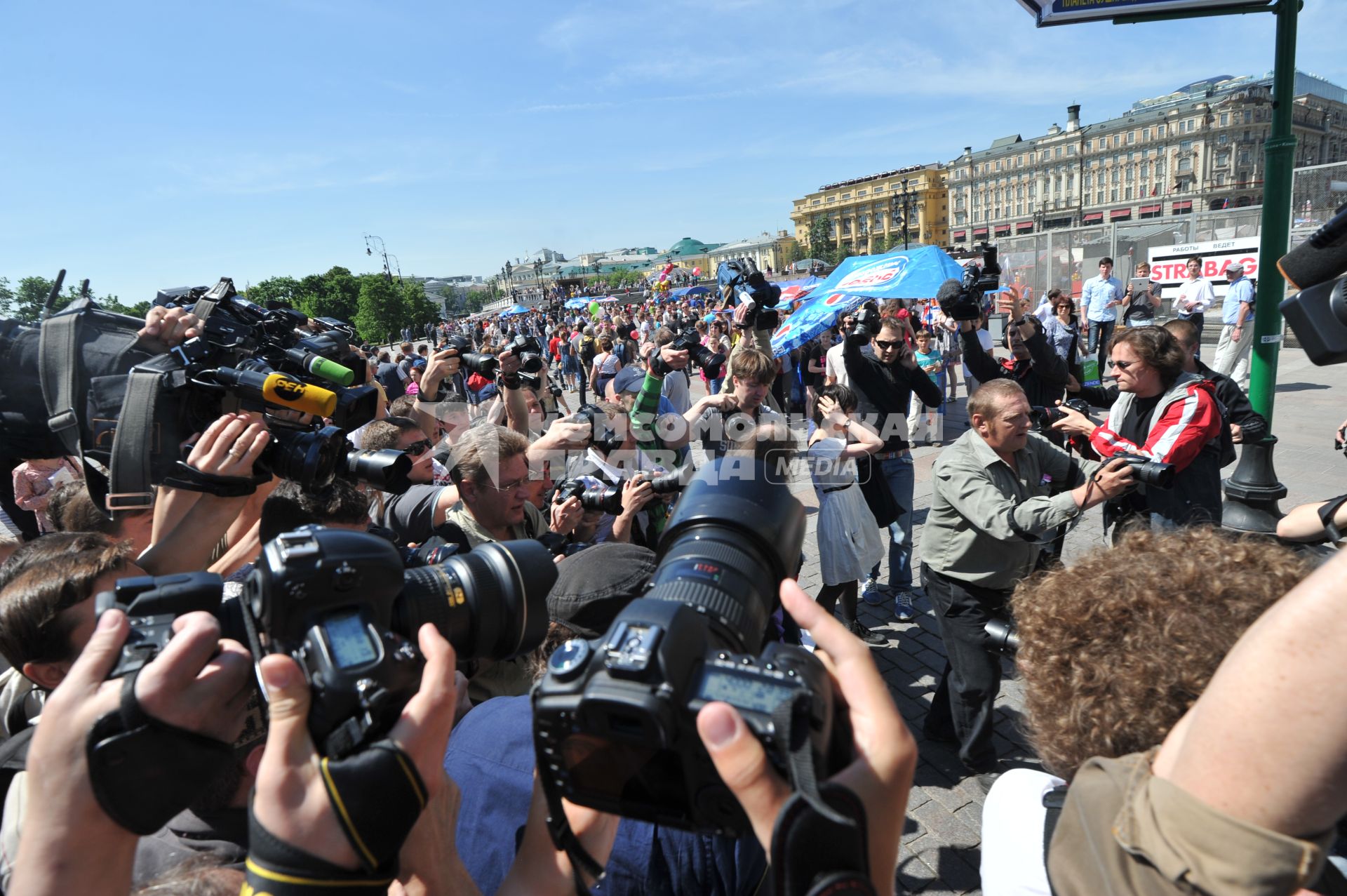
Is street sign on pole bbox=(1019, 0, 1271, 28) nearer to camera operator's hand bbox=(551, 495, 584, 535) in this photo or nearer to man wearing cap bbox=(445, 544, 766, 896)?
camera operator's hand bbox=(551, 495, 584, 535)

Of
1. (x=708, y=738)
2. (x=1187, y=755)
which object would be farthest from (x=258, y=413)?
(x=1187, y=755)

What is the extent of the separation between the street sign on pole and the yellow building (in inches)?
4204

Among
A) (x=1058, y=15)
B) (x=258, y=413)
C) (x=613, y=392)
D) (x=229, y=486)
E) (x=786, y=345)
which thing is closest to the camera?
(x=229, y=486)

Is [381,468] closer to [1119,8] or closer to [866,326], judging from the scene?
[866,326]

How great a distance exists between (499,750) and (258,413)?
5.58 feet

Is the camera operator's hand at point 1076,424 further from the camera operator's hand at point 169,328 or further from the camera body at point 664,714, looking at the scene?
the camera operator's hand at point 169,328

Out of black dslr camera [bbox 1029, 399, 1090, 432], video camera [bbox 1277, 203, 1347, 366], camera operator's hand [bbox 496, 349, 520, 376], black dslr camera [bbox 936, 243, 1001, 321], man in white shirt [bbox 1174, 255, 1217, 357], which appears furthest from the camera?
man in white shirt [bbox 1174, 255, 1217, 357]

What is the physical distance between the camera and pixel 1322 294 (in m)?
1.31

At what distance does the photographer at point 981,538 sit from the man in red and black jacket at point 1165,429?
21.3 inches

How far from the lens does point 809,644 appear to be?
3994 mm

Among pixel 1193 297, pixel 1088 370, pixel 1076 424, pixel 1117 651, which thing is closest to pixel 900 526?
pixel 1076 424

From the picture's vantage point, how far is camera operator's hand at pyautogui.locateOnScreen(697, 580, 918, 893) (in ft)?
2.86

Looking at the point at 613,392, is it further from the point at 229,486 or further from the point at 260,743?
the point at 260,743

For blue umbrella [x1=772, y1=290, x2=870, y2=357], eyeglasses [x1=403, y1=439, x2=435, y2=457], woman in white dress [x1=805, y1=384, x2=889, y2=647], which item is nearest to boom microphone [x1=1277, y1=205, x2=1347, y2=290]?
woman in white dress [x1=805, y1=384, x2=889, y2=647]
